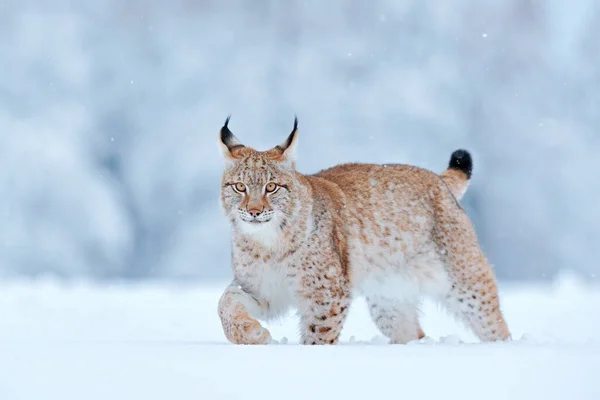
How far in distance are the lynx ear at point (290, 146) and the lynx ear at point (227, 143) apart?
37 cm

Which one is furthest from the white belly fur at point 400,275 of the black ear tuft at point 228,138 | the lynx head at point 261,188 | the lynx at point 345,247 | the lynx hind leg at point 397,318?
the black ear tuft at point 228,138

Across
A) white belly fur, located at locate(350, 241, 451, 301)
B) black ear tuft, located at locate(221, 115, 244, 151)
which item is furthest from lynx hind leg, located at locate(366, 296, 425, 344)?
black ear tuft, located at locate(221, 115, 244, 151)

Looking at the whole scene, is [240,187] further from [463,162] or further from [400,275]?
[463,162]

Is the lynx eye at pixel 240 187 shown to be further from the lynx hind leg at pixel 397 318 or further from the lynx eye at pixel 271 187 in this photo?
the lynx hind leg at pixel 397 318

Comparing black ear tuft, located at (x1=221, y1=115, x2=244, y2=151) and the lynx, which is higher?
black ear tuft, located at (x1=221, y1=115, x2=244, y2=151)

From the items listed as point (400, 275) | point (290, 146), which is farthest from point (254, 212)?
point (400, 275)

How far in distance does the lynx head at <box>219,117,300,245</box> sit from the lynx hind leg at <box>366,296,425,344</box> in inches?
81.5

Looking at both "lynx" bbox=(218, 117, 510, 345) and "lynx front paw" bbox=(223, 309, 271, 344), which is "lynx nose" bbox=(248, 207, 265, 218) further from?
"lynx front paw" bbox=(223, 309, 271, 344)

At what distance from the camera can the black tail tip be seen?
8.83m

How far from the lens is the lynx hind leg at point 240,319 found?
6109 millimetres

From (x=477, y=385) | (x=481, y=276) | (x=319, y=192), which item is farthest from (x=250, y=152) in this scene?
(x=477, y=385)

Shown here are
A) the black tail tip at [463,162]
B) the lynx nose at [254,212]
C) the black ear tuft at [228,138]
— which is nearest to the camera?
the lynx nose at [254,212]

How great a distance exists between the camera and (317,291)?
6.69 metres

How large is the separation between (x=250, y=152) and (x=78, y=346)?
7.06ft
